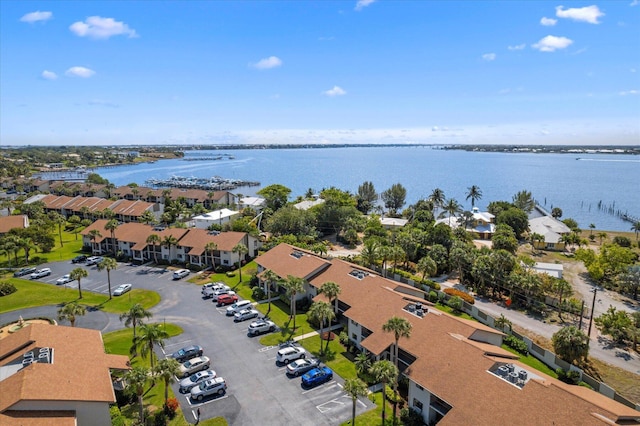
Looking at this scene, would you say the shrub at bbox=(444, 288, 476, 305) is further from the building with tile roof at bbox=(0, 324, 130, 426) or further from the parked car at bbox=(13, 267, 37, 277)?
the parked car at bbox=(13, 267, 37, 277)

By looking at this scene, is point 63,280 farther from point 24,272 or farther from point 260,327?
point 260,327

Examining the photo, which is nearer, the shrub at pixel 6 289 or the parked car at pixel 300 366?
the parked car at pixel 300 366

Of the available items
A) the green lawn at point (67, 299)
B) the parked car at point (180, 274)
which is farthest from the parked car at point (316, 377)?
the parked car at point (180, 274)

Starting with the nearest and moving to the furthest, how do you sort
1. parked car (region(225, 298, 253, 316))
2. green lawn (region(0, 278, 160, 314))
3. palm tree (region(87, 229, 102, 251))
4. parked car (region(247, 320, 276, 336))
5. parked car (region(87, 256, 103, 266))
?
1. parked car (region(247, 320, 276, 336))
2. parked car (region(225, 298, 253, 316))
3. green lawn (region(0, 278, 160, 314))
4. parked car (region(87, 256, 103, 266))
5. palm tree (region(87, 229, 102, 251))

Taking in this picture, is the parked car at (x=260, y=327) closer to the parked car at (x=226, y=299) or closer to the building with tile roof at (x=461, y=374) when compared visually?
the parked car at (x=226, y=299)

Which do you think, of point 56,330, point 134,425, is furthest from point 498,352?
point 56,330

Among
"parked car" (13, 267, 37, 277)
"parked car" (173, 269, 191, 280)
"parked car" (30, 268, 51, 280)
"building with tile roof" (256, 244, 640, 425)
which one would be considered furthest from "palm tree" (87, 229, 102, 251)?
"building with tile roof" (256, 244, 640, 425)
